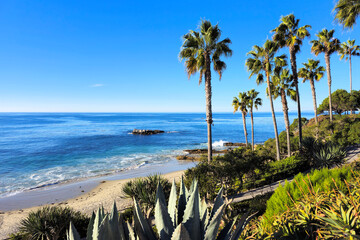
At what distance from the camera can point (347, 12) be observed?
A: 420 inches

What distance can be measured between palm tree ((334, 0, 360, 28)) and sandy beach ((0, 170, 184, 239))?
648 inches

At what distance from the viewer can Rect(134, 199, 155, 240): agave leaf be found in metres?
1.82

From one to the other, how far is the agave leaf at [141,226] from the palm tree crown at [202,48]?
41.5 feet

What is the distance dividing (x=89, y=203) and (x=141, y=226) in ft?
51.3

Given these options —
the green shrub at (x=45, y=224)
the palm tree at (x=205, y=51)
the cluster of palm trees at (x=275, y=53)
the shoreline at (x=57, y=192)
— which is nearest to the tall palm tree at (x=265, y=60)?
the cluster of palm trees at (x=275, y=53)

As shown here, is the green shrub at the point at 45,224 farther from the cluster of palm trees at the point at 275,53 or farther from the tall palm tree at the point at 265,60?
the tall palm tree at the point at 265,60

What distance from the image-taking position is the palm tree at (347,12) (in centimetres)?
1045

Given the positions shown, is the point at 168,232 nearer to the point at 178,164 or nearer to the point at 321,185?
the point at 321,185

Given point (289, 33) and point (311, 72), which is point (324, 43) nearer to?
point (311, 72)

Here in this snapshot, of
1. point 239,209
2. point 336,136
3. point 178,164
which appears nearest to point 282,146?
point 336,136

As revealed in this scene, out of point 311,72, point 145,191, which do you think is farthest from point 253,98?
point 145,191

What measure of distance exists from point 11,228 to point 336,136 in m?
30.3

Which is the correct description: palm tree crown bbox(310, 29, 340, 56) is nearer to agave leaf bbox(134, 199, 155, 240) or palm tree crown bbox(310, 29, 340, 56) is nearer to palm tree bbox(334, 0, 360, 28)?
palm tree bbox(334, 0, 360, 28)

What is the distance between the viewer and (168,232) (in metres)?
1.86
